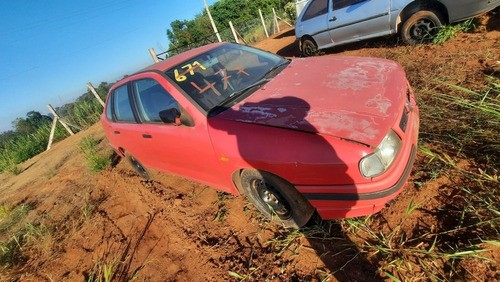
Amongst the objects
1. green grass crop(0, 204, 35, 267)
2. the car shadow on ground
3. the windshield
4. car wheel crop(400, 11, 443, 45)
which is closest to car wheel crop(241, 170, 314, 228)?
the car shadow on ground

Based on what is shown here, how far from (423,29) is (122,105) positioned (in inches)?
214

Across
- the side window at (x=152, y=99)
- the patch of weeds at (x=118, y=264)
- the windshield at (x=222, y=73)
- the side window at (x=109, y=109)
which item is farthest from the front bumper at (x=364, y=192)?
the side window at (x=109, y=109)

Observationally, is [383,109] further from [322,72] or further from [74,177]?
[74,177]

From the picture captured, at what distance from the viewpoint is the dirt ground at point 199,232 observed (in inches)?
91.0

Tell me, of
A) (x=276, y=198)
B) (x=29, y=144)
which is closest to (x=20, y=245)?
(x=276, y=198)

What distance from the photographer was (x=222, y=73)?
10.4 feet

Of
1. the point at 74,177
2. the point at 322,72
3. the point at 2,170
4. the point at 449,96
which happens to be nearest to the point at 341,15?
the point at 449,96

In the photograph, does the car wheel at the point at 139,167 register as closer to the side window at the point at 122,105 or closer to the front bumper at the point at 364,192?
the side window at the point at 122,105

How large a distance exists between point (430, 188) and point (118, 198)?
4.19 metres

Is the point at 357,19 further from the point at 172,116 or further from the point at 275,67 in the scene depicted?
the point at 172,116

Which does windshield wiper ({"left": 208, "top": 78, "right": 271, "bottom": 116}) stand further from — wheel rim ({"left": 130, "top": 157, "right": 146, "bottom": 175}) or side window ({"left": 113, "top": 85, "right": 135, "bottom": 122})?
wheel rim ({"left": 130, "top": 157, "right": 146, "bottom": 175})

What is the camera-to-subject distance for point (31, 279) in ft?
10.8

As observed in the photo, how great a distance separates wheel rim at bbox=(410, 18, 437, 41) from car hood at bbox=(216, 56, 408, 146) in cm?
324

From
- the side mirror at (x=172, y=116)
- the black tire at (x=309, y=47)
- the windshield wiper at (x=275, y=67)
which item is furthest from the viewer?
the black tire at (x=309, y=47)
